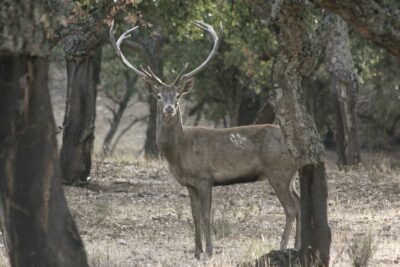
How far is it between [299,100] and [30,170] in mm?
2750

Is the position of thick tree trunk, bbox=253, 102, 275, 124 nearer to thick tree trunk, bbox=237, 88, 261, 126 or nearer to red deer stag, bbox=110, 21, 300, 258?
red deer stag, bbox=110, 21, 300, 258

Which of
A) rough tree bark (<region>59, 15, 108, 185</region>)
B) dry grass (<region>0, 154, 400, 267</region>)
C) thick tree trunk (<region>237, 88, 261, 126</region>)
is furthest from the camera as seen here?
thick tree trunk (<region>237, 88, 261, 126</region>)

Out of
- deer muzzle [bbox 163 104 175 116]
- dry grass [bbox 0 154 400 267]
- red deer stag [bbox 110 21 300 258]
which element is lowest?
dry grass [bbox 0 154 400 267]

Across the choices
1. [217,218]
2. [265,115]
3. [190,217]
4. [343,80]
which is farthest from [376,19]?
[265,115]

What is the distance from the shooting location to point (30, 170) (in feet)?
24.6

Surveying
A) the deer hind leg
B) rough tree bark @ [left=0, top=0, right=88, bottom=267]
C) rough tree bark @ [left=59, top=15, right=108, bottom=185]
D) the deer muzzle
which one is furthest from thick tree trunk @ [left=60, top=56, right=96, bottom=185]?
rough tree bark @ [left=0, top=0, right=88, bottom=267]

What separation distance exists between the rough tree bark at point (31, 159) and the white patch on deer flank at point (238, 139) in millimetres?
5713

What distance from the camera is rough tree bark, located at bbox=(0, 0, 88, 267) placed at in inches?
291

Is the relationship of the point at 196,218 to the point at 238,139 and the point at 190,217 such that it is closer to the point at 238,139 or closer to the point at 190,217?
the point at 238,139

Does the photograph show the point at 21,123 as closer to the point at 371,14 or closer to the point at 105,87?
the point at 371,14

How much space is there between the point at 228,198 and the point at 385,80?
14131 millimetres

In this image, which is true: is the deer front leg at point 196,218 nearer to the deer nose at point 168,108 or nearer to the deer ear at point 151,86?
the deer nose at point 168,108

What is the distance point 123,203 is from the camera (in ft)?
54.7

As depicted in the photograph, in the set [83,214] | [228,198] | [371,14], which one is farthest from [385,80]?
[371,14]
